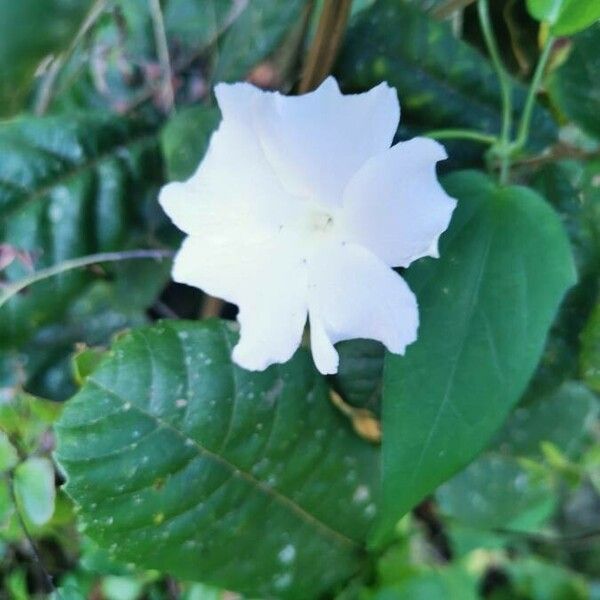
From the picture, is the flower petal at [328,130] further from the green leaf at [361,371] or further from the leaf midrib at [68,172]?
the leaf midrib at [68,172]

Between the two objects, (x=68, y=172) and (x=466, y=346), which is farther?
(x=68, y=172)

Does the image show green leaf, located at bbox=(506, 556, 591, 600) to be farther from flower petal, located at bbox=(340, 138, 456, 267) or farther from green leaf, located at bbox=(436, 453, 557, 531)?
flower petal, located at bbox=(340, 138, 456, 267)

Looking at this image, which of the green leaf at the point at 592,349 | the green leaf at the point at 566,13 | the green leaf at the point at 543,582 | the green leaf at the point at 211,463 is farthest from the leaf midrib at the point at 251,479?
the green leaf at the point at 543,582

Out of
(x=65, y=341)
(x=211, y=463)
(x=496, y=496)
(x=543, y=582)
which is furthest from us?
(x=543, y=582)

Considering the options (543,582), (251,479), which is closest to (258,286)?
(251,479)

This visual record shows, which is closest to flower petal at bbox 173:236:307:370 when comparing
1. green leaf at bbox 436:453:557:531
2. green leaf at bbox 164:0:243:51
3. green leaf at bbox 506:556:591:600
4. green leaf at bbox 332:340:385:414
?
green leaf at bbox 332:340:385:414

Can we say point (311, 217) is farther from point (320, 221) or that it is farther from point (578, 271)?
point (578, 271)

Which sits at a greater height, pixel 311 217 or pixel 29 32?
pixel 29 32
